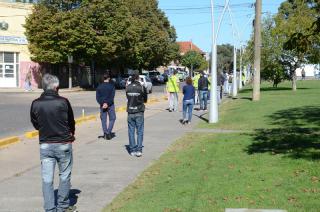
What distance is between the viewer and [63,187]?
22.6 feet

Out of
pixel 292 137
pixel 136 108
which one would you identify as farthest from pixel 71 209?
pixel 292 137

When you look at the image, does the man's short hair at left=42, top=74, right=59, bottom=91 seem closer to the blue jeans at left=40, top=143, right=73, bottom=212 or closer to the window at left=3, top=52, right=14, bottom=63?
the blue jeans at left=40, top=143, right=73, bottom=212

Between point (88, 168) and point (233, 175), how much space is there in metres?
3.00

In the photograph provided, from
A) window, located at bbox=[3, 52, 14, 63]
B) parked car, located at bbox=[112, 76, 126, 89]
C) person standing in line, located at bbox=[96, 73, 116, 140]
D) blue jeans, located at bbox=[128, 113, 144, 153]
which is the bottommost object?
blue jeans, located at bbox=[128, 113, 144, 153]

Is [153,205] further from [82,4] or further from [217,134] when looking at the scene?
[82,4]

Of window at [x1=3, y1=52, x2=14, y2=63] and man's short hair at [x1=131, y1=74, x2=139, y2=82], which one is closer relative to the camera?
man's short hair at [x1=131, y1=74, x2=139, y2=82]

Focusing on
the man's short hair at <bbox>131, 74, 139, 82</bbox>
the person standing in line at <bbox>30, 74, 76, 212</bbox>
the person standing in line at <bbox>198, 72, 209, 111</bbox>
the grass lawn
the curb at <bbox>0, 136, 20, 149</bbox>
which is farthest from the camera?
the person standing in line at <bbox>198, 72, 209, 111</bbox>

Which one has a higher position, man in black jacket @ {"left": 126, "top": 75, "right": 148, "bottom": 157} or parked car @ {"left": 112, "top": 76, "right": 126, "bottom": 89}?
parked car @ {"left": 112, "top": 76, "right": 126, "bottom": 89}

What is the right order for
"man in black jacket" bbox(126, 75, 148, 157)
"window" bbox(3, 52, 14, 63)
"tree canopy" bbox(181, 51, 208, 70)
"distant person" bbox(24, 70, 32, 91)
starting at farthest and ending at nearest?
1. "tree canopy" bbox(181, 51, 208, 70)
2. "window" bbox(3, 52, 14, 63)
3. "distant person" bbox(24, 70, 32, 91)
4. "man in black jacket" bbox(126, 75, 148, 157)

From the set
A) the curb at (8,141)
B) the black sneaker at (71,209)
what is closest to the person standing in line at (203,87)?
the curb at (8,141)

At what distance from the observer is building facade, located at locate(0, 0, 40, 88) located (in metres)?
50.7

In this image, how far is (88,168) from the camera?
1056cm

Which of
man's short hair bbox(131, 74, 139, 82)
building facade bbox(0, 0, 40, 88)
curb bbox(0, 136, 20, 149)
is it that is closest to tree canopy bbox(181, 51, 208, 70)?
building facade bbox(0, 0, 40, 88)

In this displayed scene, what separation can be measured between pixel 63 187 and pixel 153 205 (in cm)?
118
